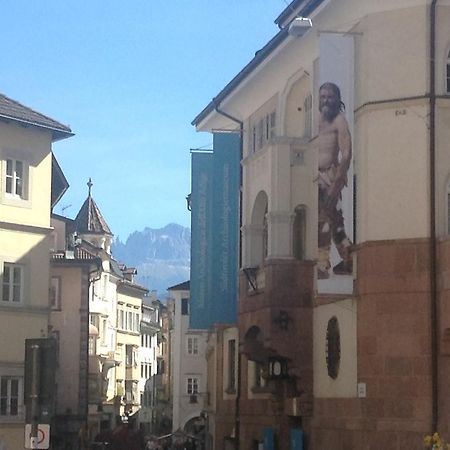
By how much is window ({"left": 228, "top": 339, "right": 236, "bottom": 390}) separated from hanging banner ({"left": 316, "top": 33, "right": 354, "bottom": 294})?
47.3 feet

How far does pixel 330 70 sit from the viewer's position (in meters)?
32.7

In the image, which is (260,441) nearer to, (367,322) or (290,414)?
(290,414)

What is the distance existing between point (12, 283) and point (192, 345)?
54928 millimetres

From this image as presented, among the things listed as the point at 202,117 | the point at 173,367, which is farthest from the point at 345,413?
the point at 173,367

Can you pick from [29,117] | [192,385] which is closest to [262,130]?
[29,117]

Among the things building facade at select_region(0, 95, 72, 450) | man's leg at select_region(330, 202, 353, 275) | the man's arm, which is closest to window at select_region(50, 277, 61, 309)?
A: building facade at select_region(0, 95, 72, 450)

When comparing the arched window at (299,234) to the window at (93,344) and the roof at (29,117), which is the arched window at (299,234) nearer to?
the roof at (29,117)

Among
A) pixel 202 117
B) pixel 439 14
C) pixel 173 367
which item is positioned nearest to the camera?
pixel 439 14

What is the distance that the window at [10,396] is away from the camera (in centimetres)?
4403

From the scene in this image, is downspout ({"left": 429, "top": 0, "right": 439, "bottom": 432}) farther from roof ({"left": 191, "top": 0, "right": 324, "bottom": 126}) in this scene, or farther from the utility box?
the utility box

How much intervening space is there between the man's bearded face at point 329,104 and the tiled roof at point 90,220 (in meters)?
69.9

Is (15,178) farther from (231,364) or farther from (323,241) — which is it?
(323,241)

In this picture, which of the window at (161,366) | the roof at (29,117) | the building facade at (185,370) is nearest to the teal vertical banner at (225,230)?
the roof at (29,117)

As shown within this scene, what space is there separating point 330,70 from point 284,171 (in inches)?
222
